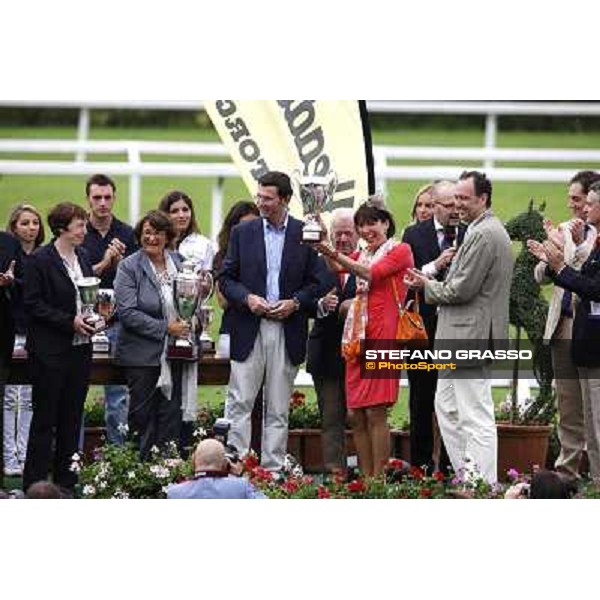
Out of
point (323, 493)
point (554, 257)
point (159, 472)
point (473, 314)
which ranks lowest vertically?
point (323, 493)

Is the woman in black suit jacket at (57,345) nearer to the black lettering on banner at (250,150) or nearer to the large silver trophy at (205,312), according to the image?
the large silver trophy at (205,312)

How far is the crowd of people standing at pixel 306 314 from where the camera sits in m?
11.9

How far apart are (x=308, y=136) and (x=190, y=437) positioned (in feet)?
5.80

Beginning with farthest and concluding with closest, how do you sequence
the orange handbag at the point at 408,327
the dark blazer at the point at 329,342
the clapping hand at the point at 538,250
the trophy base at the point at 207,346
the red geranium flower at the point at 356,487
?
the trophy base at the point at 207,346 < the dark blazer at the point at 329,342 < the orange handbag at the point at 408,327 < the clapping hand at the point at 538,250 < the red geranium flower at the point at 356,487

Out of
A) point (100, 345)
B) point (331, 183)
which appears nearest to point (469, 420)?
point (331, 183)

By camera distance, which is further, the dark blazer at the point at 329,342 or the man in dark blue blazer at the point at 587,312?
the dark blazer at the point at 329,342

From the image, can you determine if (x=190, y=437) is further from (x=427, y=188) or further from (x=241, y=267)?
(x=427, y=188)

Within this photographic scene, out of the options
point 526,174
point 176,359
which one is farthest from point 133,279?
point 526,174

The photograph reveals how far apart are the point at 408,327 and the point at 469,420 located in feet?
1.89

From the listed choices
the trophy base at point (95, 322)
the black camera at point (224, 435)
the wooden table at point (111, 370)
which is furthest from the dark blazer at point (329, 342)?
the trophy base at point (95, 322)

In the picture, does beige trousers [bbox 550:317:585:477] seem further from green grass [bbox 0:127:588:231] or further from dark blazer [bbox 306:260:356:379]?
dark blazer [bbox 306:260:356:379]

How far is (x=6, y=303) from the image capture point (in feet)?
39.5

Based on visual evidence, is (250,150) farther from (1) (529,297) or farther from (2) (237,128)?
(1) (529,297)

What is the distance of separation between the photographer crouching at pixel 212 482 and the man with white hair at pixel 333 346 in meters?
1.34
